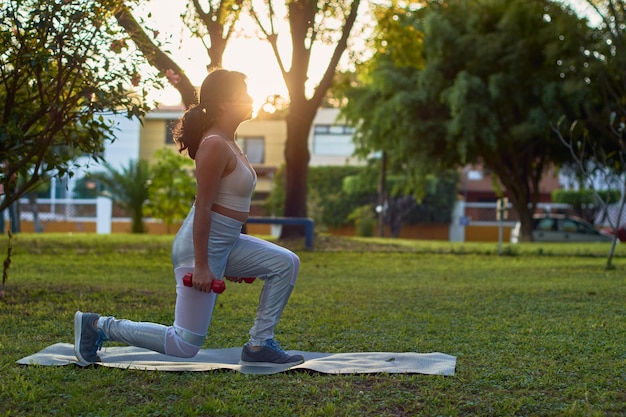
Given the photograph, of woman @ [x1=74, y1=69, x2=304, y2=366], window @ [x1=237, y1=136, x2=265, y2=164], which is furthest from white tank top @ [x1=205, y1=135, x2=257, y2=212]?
window @ [x1=237, y1=136, x2=265, y2=164]

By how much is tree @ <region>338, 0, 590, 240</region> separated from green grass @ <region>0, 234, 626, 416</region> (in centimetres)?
1264

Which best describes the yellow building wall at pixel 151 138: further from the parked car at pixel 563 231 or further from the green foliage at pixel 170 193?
the parked car at pixel 563 231

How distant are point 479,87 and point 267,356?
2201 centimetres

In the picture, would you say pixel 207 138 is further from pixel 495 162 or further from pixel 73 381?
pixel 495 162

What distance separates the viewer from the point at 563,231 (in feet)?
107

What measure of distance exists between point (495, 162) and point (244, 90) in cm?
2500

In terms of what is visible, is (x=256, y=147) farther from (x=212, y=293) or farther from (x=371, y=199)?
(x=212, y=293)

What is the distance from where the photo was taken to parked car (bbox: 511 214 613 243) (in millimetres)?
32281

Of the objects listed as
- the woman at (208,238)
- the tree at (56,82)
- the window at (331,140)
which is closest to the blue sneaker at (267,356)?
the woman at (208,238)

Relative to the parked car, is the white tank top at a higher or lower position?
higher

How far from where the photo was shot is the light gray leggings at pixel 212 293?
189 inches

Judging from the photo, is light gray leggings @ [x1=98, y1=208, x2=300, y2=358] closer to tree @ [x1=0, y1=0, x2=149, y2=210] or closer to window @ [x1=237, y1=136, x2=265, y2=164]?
tree @ [x1=0, y1=0, x2=149, y2=210]

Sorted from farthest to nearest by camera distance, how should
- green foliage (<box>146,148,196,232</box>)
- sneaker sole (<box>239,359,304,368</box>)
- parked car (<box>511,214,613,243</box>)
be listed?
1. green foliage (<box>146,148,196,232</box>)
2. parked car (<box>511,214,613,243</box>)
3. sneaker sole (<box>239,359,304,368</box>)

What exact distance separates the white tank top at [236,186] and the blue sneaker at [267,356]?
810 mm
